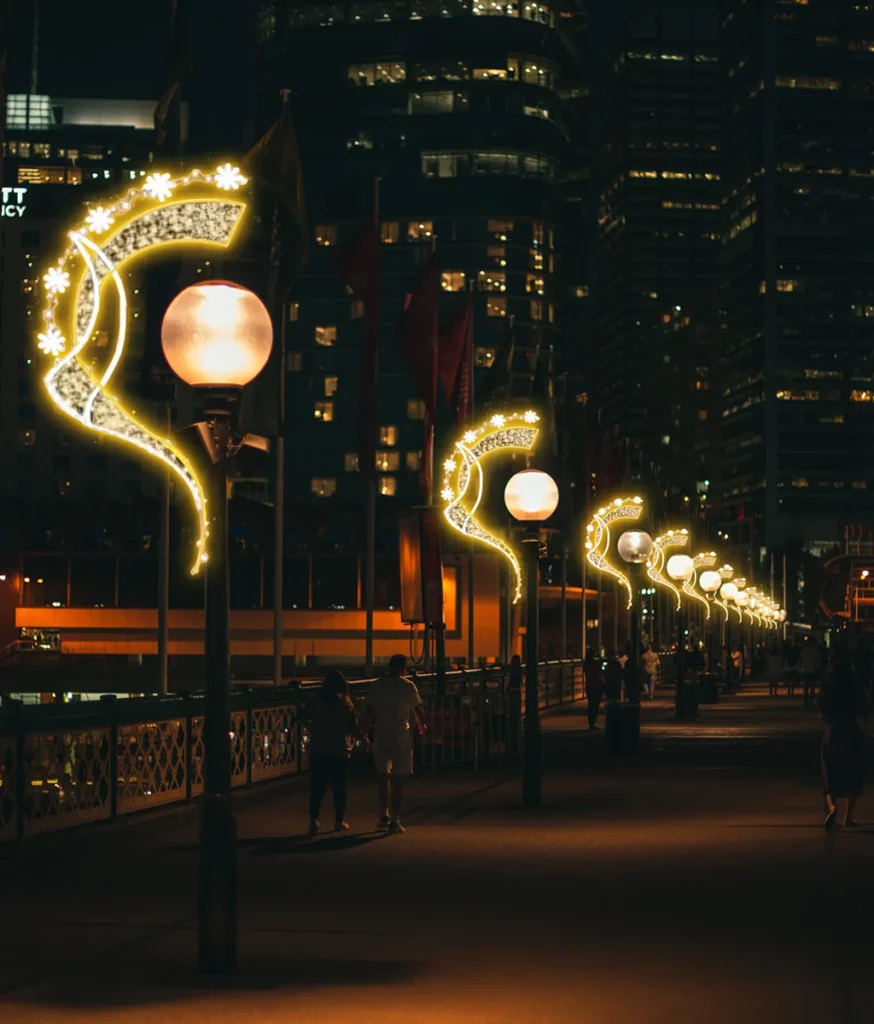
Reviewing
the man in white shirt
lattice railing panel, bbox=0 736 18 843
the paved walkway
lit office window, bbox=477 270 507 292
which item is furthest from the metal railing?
lit office window, bbox=477 270 507 292

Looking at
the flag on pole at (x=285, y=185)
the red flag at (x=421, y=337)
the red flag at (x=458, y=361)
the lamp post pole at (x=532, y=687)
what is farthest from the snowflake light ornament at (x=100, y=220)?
the red flag at (x=458, y=361)

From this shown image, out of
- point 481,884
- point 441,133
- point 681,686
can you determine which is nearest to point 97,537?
point 441,133

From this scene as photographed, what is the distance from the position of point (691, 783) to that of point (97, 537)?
109259 mm

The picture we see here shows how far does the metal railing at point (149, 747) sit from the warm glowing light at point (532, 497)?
3653 mm

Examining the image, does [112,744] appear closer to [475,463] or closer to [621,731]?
[621,731]

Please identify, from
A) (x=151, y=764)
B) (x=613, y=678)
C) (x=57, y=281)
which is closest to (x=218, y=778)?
(x=151, y=764)

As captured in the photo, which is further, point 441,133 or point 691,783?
point 441,133

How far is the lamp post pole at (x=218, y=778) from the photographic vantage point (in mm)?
11336

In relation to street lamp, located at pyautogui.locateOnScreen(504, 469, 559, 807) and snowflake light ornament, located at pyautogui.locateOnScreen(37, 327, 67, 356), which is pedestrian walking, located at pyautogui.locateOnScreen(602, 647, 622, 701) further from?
snowflake light ornament, located at pyautogui.locateOnScreen(37, 327, 67, 356)

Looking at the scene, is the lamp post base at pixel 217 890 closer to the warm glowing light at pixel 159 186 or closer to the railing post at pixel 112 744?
the warm glowing light at pixel 159 186

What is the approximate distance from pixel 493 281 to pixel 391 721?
15470 centimetres

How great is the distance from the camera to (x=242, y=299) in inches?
465

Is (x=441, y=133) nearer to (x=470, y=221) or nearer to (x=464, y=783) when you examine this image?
(x=470, y=221)

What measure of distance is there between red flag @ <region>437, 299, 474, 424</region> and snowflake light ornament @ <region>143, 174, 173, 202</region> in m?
20.7
